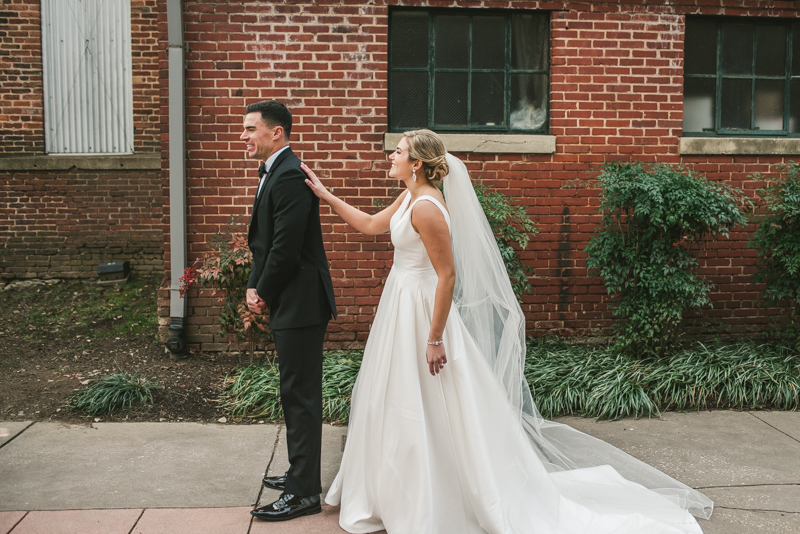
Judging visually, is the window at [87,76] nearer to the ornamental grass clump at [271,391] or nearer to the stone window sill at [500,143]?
the stone window sill at [500,143]

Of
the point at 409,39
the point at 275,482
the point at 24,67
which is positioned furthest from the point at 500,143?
the point at 24,67

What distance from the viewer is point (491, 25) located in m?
6.34

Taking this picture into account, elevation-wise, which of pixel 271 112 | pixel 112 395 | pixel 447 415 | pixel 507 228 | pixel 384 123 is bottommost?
pixel 112 395

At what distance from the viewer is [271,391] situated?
5.17 m

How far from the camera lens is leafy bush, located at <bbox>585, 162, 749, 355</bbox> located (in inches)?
215

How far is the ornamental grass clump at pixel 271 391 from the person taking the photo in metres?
4.96

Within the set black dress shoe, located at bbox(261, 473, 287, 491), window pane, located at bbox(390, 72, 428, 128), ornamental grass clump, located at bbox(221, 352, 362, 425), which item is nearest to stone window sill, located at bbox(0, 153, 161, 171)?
window pane, located at bbox(390, 72, 428, 128)

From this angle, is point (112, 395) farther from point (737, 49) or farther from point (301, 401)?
point (737, 49)

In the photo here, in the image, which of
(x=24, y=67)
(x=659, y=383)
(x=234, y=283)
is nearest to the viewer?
(x=659, y=383)

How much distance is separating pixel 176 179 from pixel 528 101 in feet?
11.1

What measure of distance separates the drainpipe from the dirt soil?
34 cm

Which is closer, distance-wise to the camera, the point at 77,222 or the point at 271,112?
the point at 271,112

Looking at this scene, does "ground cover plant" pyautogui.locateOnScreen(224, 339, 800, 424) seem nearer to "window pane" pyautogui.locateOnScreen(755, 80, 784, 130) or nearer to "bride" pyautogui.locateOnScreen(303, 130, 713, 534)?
"bride" pyautogui.locateOnScreen(303, 130, 713, 534)

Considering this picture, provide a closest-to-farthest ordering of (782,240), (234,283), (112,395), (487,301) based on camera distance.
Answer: (487,301) < (112,395) < (234,283) < (782,240)
